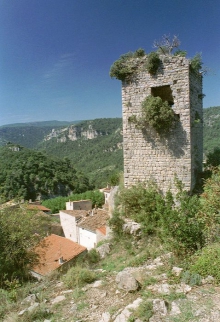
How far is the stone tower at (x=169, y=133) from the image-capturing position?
8281 mm

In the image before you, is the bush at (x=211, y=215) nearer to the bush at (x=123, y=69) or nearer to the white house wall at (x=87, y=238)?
the bush at (x=123, y=69)

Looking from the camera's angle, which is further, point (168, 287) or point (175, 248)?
point (175, 248)

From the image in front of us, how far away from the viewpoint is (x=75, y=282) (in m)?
5.57

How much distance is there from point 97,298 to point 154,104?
618 cm

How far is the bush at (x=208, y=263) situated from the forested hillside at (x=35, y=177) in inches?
1984

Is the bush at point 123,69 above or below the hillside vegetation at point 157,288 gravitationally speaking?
above

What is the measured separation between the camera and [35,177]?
5706 centimetres

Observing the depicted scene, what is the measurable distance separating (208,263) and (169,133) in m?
4.96

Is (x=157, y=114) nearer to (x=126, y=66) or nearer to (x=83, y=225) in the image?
(x=126, y=66)

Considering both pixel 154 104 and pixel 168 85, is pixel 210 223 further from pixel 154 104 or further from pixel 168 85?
pixel 168 85

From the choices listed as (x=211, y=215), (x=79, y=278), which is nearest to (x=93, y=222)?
(x=79, y=278)

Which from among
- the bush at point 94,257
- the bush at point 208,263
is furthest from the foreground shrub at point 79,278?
the bush at point 94,257

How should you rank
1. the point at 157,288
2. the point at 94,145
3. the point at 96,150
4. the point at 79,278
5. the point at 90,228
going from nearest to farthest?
the point at 157,288 → the point at 79,278 → the point at 90,228 → the point at 96,150 → the point at 94,145

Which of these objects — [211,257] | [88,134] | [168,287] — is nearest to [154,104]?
[211,257]
